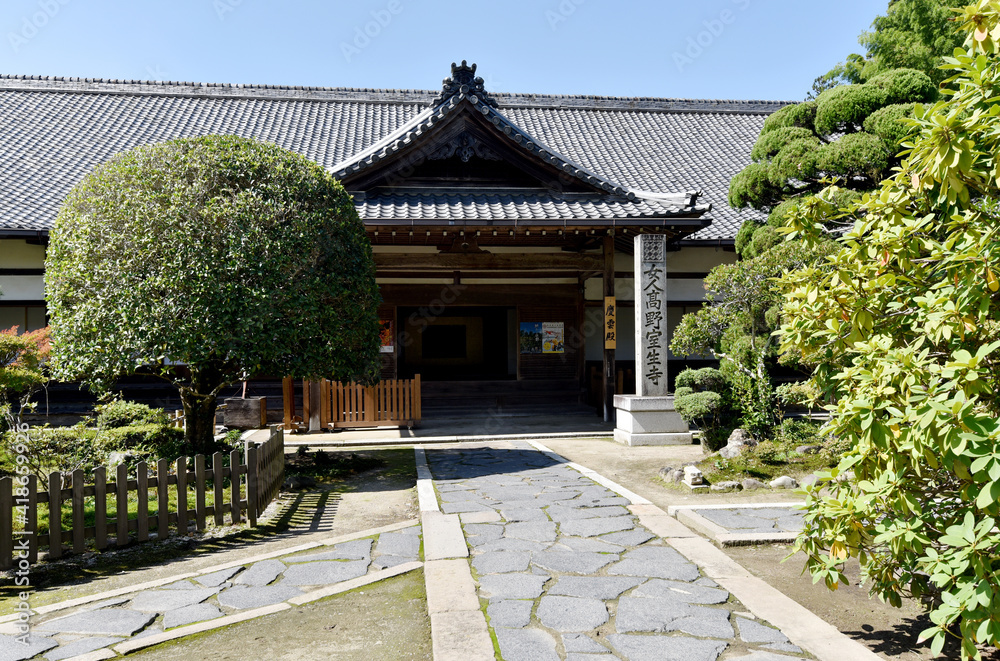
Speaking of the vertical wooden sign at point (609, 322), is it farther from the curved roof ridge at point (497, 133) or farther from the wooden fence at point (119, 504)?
the wooden fence at point (119, 504)

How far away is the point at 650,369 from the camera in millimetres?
10719

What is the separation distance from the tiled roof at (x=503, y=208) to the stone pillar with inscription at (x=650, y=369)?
2.14 feet

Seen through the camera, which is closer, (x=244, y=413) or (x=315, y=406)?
(x=315, y=406)

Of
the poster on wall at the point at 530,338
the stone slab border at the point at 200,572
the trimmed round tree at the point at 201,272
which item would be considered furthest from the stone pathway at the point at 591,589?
the poster on wall at the point at 530,338

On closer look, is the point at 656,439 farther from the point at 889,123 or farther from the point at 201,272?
the point at 201,272

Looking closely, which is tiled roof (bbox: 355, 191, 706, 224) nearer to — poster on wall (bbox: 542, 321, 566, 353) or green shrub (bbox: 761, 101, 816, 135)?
green shrub (bbox: 761, 101, 816, 135)

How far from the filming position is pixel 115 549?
5168 millimetres

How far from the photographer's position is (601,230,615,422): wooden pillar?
12102mm

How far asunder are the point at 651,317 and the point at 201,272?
6.97m

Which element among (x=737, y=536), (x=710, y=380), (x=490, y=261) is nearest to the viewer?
(x=737, y=536)

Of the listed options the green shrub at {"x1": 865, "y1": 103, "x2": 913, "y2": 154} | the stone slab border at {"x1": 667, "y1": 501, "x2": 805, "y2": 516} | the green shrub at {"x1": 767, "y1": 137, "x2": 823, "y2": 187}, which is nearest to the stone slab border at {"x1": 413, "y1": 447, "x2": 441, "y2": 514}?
the stone slab border at {"x1": 667, "y1": 501, "x2": 805, "y2": 516}

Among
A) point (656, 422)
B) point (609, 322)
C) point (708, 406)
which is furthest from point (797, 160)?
point (656, 422)

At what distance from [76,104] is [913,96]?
2125cm

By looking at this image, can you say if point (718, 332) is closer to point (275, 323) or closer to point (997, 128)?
point (275, 323)
